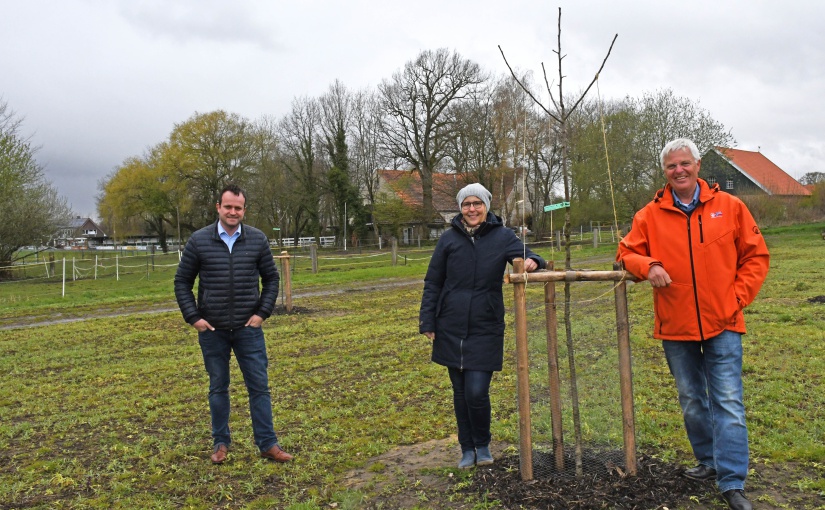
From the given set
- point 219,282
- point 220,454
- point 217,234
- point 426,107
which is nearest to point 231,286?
point 219,282

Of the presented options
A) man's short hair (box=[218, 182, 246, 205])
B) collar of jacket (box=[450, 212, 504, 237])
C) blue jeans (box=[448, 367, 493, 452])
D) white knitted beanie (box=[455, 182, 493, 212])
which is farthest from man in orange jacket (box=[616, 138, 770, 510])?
man's short hair (box=[218, 182, 246, 205])

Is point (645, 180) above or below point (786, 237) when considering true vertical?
above

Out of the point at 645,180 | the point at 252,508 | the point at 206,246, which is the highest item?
the point at 645,180

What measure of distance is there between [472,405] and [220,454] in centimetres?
197

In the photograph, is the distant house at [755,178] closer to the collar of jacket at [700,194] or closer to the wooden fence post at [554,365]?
the collar of jacket at [700,194]

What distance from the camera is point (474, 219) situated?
401 cm

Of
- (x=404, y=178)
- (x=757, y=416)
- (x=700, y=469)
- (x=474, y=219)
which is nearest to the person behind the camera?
(x=700, y=469)

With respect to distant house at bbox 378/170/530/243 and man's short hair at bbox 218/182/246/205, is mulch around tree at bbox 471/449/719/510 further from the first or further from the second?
distant house at bbox 378/170/530/243

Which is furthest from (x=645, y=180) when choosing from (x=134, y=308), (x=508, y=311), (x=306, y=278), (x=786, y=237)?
(x=134, y=308)

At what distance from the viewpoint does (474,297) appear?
13.0 ft

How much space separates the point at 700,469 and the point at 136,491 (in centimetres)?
359

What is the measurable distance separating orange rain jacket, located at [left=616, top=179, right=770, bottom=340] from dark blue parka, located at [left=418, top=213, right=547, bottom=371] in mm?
761

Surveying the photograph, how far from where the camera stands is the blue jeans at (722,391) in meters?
3.40

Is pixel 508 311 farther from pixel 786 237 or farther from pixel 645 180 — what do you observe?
pixel 786 237
